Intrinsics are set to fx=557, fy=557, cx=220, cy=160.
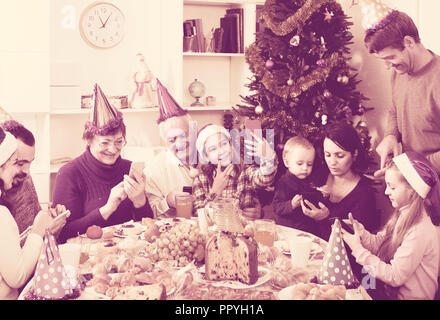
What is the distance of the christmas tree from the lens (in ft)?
10.9

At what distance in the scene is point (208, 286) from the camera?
1704 millimetres

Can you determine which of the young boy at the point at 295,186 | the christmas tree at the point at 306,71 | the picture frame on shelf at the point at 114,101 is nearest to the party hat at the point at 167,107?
the christmas tree at the point at 306,71

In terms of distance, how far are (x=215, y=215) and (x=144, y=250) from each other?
12.6 inches

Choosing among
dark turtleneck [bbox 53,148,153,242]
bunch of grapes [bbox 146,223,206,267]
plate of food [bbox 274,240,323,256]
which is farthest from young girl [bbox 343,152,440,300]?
dark turtleneck [bbox 53,148,153,242]

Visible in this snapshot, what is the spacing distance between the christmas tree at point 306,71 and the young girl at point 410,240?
1290 mm

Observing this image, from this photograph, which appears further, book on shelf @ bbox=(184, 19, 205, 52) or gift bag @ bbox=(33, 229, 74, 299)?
book on shelf @ bbox=(184, 19, 205, 52)

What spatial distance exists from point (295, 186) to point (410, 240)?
38.8 inches

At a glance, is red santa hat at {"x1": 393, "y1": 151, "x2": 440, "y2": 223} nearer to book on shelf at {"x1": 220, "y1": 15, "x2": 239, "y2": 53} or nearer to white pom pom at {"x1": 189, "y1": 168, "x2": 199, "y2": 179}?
white pom pom at {"x1": 189, "y1": 168, "x2": 199, "y2": 179}

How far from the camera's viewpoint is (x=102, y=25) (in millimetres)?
4090

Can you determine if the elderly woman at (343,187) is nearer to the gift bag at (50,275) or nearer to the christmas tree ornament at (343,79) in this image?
the christmas tree ornament at (343,79)

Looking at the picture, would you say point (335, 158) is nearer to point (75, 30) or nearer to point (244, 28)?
point (244, 28)

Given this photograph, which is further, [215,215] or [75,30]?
[75,30]

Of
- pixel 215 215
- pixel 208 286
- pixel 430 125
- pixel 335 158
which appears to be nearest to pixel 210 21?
pixel 335 158

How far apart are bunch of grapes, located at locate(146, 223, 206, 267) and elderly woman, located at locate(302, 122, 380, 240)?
108 cm
